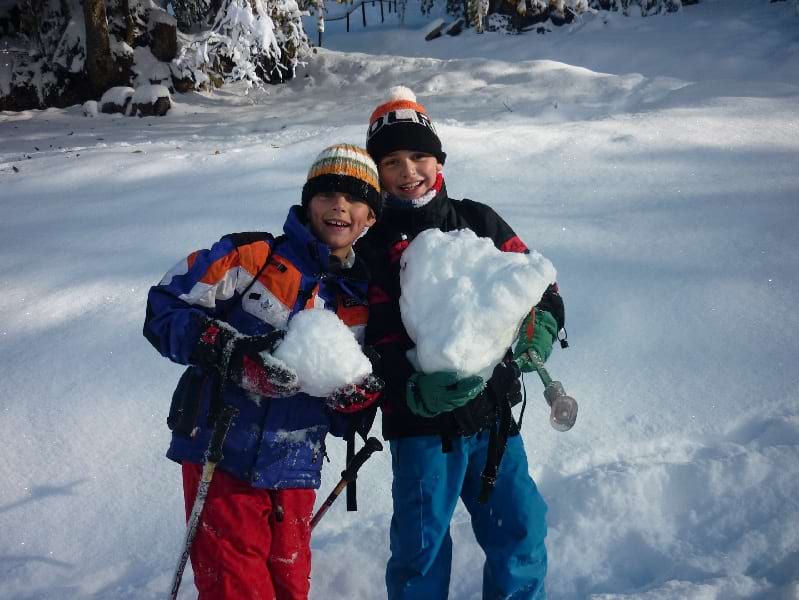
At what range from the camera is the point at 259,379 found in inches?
64.1

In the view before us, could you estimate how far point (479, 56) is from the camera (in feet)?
44.4

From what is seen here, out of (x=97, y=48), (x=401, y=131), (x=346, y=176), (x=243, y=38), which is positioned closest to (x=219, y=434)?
(x=346, y=176)

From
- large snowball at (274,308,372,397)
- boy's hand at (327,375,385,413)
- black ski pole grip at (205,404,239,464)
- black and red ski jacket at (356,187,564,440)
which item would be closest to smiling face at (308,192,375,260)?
black and red ski jacket at (356,187,564,440)

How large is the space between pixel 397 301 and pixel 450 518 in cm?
70

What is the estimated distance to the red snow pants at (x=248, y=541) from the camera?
5.66 ft

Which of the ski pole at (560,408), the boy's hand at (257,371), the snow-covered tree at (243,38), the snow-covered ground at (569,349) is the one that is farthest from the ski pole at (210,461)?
the snow-covered tree at (243,38)

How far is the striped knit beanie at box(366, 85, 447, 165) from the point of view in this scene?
213 cm

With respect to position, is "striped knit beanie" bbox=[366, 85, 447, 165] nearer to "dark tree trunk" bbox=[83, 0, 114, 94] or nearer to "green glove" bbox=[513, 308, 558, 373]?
"green glove" bbox=[513, 308, 558, 373]

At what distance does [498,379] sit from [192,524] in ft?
3.32

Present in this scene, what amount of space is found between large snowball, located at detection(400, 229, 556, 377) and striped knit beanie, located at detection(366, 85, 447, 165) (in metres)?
0.50

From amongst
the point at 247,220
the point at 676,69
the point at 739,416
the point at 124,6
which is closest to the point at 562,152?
the point at 247,220

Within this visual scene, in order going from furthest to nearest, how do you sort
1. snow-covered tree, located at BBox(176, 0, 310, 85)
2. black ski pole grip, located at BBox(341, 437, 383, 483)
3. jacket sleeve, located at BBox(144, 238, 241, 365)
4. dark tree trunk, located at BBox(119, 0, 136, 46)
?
dark tree trunk, located at BBox(119, 0, 136, 46)
snow-covered tree, located at BBox(176, 0, 310, 85)
black ski pole grip, located at BBox(341, 437, 383, 483)
jacket sleeve, located at BBox(144, 238, 241, 365)

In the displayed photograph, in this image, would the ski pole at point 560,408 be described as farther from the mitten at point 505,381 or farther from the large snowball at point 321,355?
the large snowball at point 321,355

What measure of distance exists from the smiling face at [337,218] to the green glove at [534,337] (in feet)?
2.03
